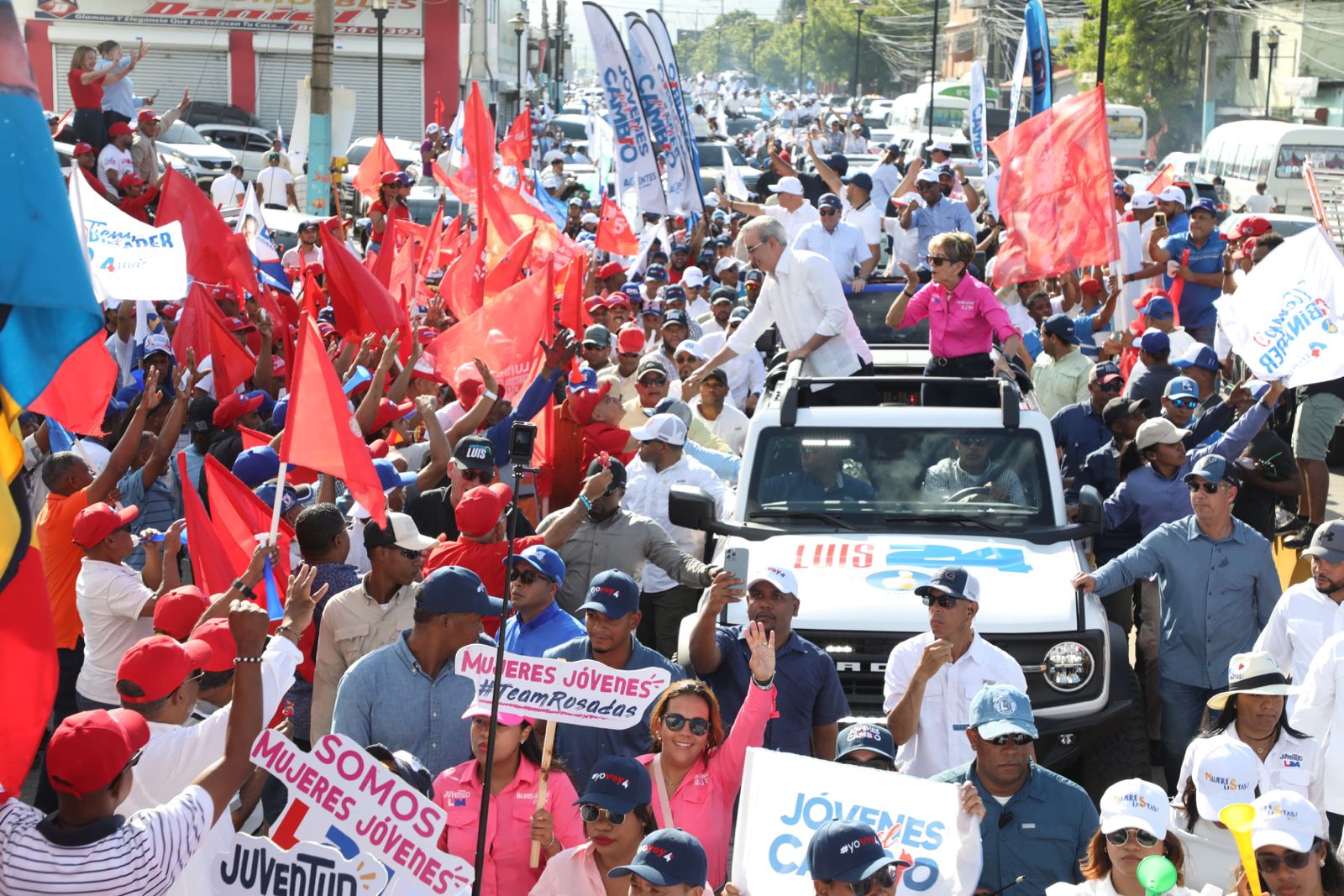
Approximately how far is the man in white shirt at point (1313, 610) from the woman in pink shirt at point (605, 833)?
312cm

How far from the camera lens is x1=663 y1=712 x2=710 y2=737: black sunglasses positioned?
5.69m

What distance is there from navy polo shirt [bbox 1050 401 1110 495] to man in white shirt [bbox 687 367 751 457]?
1875 millimetres

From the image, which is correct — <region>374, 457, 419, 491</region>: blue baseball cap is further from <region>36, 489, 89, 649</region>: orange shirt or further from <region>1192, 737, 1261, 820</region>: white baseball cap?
<region>1192, 737, 1261, 820</region>: white baseball cap

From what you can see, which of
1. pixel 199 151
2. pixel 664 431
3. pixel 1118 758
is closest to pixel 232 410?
pixel 664 431

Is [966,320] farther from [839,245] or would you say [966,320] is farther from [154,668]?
[154,668]

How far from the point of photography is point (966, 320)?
10.2 metres

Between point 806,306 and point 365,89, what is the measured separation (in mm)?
45738

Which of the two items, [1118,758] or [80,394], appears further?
[80,394]

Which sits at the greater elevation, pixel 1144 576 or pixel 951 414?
pixel 951 414

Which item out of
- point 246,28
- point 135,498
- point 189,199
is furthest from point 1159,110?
point 135,498

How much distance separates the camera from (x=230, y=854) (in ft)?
15.6

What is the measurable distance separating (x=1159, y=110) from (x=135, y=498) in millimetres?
56262

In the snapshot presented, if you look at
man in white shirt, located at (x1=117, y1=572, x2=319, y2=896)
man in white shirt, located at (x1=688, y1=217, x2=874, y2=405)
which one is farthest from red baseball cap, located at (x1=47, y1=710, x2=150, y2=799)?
man in white shirt, located at (x1=688, y1=217, x2=874, y2=405)

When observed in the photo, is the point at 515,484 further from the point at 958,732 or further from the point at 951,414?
the point at 951,414
